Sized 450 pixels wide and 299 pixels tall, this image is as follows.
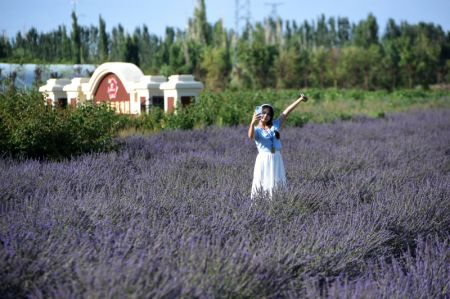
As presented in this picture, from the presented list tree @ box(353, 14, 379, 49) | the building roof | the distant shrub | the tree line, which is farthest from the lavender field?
tree @ box(353, 14, 379, 49)

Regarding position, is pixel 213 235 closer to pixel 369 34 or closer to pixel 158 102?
pixel 158 102

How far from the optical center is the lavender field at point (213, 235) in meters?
2.41

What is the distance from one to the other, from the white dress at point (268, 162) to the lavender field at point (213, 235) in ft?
0.89

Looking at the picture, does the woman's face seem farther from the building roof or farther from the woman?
the building roof

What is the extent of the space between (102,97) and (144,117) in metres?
4.35

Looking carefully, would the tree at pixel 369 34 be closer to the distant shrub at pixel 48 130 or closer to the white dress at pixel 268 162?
the distant shrub at pixel 48 130

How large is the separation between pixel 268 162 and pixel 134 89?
10.4 meters

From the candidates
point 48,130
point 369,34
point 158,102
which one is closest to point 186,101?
point 158,102

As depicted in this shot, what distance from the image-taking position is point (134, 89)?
15.1m

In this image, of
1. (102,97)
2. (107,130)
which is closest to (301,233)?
(107,130)

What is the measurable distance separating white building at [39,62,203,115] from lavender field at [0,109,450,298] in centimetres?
725

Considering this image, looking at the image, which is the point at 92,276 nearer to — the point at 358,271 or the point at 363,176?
the point at 358,271

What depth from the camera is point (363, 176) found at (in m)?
5.78

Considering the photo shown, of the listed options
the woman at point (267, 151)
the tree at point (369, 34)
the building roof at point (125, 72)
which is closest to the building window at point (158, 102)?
the building roof at point (125, 72)
